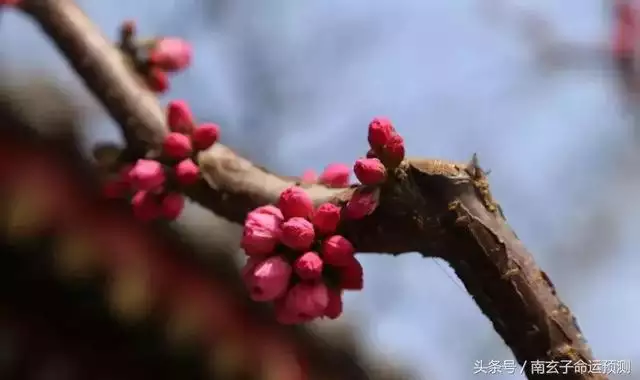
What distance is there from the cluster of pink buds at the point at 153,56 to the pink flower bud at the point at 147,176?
0.51 ft

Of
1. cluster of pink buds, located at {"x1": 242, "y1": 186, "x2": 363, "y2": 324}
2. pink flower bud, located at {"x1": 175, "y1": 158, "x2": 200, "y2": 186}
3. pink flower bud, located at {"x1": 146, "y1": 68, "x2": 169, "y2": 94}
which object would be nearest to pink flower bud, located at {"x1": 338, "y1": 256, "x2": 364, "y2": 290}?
cluster of pink buds, located at {"x1": 242, "y1": 186, "x2": 363, "y2": 324}

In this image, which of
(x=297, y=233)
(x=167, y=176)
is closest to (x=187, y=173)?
(x=167, y=176)

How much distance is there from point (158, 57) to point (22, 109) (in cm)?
18

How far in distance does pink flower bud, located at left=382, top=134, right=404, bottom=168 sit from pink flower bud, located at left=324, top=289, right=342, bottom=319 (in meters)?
0.08

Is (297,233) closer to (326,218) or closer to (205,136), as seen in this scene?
(326,218)

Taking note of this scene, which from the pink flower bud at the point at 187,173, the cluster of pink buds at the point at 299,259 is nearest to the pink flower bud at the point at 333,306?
the cluster of pink buds at the point at 299,259

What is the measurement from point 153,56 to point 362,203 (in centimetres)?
32

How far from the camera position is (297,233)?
1.14 ft

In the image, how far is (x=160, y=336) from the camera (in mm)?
562

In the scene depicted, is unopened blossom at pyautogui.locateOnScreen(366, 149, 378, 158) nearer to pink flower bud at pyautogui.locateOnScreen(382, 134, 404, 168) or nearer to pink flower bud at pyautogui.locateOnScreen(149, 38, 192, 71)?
pink flower bud at pyautogui.locateOnScreen(382, 134, 404, 168)

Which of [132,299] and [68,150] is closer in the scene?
[132,299]

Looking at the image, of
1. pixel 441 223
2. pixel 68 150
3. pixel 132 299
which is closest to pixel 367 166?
pixel 441 223

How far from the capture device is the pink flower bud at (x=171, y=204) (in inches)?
17.5

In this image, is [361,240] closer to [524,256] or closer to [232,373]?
[524,256]
